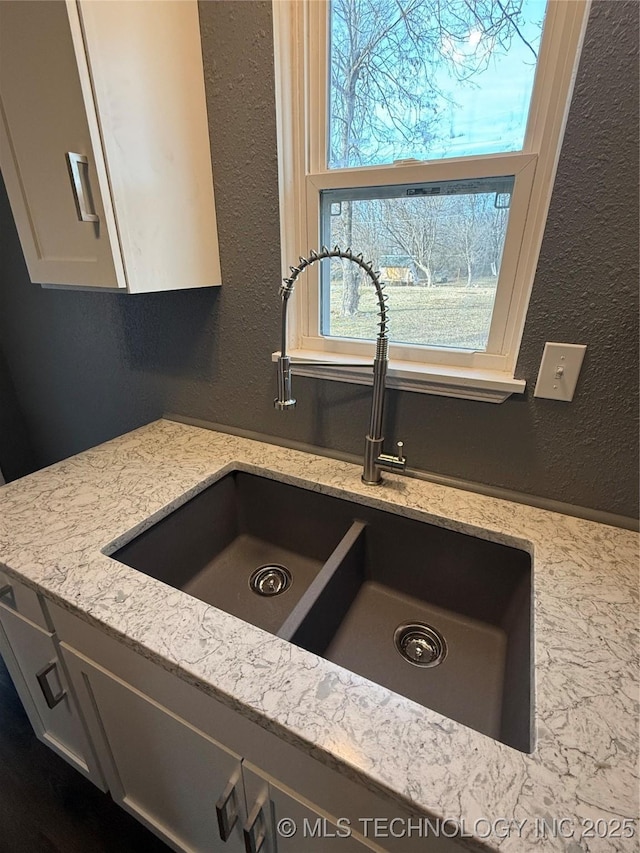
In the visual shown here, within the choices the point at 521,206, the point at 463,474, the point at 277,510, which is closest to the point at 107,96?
the point at 521,206

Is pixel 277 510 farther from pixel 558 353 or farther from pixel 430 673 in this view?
pixel 558 353

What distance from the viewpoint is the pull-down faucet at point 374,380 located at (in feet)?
2.89

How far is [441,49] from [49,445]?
215 cm

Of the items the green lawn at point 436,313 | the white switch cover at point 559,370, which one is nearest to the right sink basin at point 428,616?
the white switch cover at point 559,370

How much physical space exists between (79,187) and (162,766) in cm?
119

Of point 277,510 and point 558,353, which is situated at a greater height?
point 558,353

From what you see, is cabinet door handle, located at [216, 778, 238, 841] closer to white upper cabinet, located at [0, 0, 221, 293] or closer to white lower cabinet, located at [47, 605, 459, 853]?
white lower cabinet, located at [47, 605, 459, 853]

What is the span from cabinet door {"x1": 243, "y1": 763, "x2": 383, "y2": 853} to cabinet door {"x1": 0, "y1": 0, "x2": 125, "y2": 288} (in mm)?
1015

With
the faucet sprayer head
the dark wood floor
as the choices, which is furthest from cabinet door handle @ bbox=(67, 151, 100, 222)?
the dark wood floor

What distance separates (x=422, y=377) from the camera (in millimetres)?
974

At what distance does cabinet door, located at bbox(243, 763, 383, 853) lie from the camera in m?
0.57

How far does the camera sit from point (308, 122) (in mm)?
976

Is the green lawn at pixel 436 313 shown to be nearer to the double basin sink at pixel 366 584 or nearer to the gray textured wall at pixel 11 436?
the double basin sink at pixel 366 584

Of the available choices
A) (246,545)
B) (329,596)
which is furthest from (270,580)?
(329,596)
